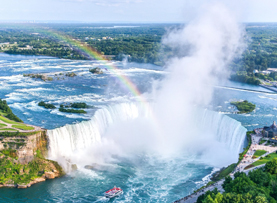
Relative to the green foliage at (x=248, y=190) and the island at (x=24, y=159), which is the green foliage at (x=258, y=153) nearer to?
the green foliage at (x=248, y=190)

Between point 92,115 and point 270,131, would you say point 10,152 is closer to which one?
point 92,115

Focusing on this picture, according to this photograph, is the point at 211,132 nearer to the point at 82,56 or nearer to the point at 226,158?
the point at 226,158

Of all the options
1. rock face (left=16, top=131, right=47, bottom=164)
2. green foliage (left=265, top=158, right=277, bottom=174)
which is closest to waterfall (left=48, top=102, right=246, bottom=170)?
rock face (left=16, top=131, right=47, bottom=164)

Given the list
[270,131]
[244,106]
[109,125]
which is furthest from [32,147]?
[244,106]

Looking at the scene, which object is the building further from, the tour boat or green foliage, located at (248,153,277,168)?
the tour boat

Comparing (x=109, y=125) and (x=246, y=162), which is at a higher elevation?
(x=246, y=162)

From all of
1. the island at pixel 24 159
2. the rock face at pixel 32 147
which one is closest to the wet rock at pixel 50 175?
the island at pixel 24 159

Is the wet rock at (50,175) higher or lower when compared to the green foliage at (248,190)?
lower
